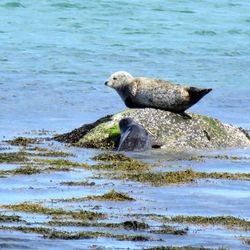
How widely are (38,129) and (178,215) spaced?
6.90 metres

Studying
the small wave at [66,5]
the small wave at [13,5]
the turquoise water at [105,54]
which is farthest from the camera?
the small wave at [66,5]

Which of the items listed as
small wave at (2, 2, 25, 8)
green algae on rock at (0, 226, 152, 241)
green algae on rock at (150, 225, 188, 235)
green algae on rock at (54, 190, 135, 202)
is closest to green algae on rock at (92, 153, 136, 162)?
green algae on rock at (54, 190, 135, 202)

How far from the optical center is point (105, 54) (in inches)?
1056

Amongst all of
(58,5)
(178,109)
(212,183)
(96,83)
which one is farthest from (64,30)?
(212,183)

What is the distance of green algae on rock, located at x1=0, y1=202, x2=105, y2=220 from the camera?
9133mm

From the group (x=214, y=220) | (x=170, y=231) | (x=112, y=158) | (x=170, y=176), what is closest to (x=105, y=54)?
(x=112, y=158)

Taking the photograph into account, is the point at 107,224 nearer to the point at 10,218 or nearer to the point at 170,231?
the point at 170,231

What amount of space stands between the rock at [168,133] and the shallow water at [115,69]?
1.73ft

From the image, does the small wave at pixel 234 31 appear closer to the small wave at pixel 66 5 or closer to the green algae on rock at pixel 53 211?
the small wave at pixel 66 5

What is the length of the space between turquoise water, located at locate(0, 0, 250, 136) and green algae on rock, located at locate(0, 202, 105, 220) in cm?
606

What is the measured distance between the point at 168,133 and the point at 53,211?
5341 millimetres

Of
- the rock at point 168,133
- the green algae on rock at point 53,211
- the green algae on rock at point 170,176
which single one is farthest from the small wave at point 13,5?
the green algae on rock at point 53,211

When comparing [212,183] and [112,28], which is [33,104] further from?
[112,28]

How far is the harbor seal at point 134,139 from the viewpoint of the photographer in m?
13.8
